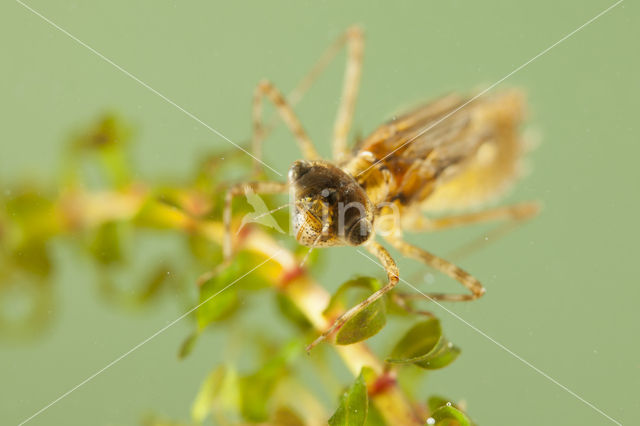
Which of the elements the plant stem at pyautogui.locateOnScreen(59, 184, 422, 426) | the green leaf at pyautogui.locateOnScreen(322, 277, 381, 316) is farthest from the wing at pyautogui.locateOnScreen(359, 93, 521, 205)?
the green leaf at pyautogui.locateOnScreen(322, 277, 381, 316)

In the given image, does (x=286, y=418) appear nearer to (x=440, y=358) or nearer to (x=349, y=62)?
(x=440, y=358)

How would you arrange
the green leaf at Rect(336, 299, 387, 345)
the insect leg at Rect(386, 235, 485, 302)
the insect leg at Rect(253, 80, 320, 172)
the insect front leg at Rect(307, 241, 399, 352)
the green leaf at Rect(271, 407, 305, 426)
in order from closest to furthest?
the green leaf at Rect(336, 299, 387, 345) → the insect front leg at Rect(307, 241, 399, 352) → the green leaf at Rect(271, 407, 305, 426) → the insect leg at Rect(386, 235, 485, 302) → the insect leg at Rect(253, 80, 320, 172)

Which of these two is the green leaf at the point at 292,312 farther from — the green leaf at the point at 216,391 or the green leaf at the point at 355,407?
the green leaf at the point at 355,407

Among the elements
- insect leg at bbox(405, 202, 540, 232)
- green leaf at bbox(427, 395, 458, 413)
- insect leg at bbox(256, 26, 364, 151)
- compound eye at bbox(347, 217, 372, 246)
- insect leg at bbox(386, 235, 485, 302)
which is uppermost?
insect leg at bbox(256, 26, 364, 151)

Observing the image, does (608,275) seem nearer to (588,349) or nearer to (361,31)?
(588,349)

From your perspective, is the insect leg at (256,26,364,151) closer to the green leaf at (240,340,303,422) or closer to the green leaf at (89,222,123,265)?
the green leaf at (89,222,123,265)

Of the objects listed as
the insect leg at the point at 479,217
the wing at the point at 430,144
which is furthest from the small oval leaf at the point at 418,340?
the insect leg at the point at 479,217

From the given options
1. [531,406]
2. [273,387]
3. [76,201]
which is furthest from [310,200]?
[531,406]

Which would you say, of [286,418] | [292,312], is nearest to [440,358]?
[286,418]
